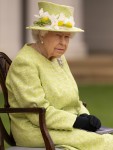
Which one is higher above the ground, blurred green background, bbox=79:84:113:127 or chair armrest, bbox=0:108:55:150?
chair armrest, bbox=0:108:55:150

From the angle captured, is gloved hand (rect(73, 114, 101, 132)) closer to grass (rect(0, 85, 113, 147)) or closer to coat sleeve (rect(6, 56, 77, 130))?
coat sleeve (rect(6, 56, 77, 130))

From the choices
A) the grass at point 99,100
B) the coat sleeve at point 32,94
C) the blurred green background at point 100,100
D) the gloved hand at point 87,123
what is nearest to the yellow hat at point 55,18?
the coat sleeve at point 32,94

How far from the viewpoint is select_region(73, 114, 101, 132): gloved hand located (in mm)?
5504

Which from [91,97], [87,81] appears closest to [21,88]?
[91,97]

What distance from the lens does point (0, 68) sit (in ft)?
19.0

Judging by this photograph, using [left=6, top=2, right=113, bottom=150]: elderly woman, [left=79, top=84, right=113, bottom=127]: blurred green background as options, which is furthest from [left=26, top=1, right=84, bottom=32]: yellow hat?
[left=79, top=84, right=113, bottom=127]: blurred green background

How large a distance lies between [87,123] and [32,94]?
18.3 inches

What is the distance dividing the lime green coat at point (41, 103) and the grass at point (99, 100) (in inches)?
148

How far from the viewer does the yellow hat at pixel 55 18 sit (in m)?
5.59

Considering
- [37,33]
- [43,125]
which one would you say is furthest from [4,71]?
[43,125]

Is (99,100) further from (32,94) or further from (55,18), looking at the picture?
(32,94)

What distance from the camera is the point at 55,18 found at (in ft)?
18.5

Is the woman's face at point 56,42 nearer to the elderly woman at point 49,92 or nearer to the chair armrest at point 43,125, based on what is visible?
the elderly woman at point 49,92

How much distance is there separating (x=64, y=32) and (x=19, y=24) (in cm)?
1556
